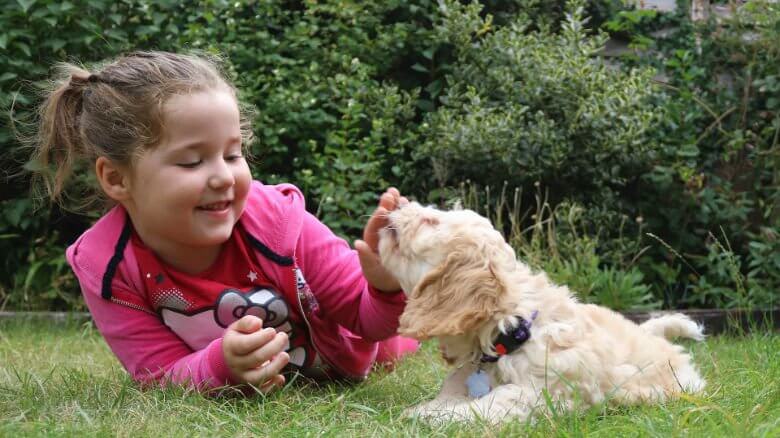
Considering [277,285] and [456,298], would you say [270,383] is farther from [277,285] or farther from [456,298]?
[456,298]

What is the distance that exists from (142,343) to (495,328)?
4.39 ft

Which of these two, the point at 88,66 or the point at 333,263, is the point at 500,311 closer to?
the point at 333,263

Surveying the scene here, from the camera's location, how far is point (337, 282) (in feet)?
12.0

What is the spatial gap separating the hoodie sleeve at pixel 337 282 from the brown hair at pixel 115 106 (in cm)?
67

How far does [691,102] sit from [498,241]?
3.95m

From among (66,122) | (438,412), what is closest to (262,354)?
(438,412)

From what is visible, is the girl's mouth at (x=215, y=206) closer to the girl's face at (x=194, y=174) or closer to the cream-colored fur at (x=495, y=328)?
the girl's face at (x=194, y=174)

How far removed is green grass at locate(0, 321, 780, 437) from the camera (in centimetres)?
257

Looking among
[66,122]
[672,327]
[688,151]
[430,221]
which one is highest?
[66,122]

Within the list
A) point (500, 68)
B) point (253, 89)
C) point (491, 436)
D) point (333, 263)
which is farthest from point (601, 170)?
point (491, 436)

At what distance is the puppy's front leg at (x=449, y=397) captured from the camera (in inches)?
113

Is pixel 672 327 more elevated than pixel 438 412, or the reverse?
pixel 438 412

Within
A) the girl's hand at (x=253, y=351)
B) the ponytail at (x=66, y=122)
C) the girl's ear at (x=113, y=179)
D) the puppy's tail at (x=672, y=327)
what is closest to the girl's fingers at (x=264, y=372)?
the girl's hand at (x=253, y=351)

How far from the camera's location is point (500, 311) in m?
2.96
